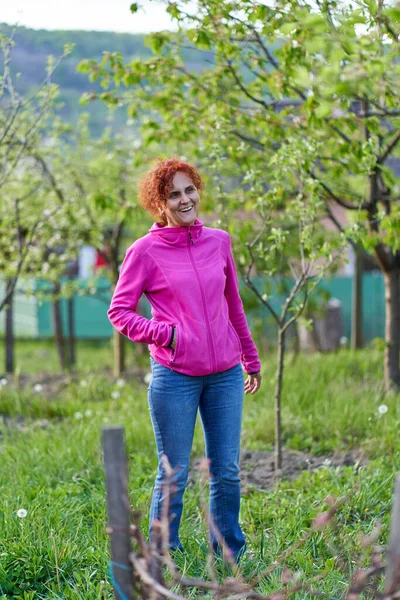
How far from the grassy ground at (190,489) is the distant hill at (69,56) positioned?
2.91 metres

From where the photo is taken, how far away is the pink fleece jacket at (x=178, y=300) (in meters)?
3.10

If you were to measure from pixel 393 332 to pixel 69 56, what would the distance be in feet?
12.3

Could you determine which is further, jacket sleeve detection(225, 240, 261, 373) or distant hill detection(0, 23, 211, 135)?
distant hill detection(0, 23, 211, 135)

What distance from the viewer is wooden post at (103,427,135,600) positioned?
2.08 m

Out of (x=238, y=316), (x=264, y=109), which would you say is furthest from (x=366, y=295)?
(x=238, y=316)

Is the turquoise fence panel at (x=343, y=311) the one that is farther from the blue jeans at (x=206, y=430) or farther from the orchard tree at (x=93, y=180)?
the blue jeans at (x=206, y=430)

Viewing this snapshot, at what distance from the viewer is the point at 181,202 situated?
3.25 meters

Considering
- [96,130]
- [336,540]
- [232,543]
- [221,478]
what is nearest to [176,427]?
[221,478]

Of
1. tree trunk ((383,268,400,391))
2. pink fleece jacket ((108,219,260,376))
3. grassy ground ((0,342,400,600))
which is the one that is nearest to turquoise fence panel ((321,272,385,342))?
grassy ground ((0,342,400,600))

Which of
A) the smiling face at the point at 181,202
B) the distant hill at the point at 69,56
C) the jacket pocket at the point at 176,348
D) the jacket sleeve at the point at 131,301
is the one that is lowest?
the jacket pocket at the point at 176,348

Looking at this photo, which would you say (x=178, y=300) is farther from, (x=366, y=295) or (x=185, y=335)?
(x=366, y=295)

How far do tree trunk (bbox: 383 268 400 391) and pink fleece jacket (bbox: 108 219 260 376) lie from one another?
363 centimetres

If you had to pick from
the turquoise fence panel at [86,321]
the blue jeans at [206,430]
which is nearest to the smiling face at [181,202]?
the blue jeans at [206,430]

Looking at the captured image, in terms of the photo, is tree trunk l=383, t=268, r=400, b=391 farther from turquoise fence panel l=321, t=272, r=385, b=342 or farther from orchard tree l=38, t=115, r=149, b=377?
turquoise fence panel l=321, t=272, r=385, b=342
